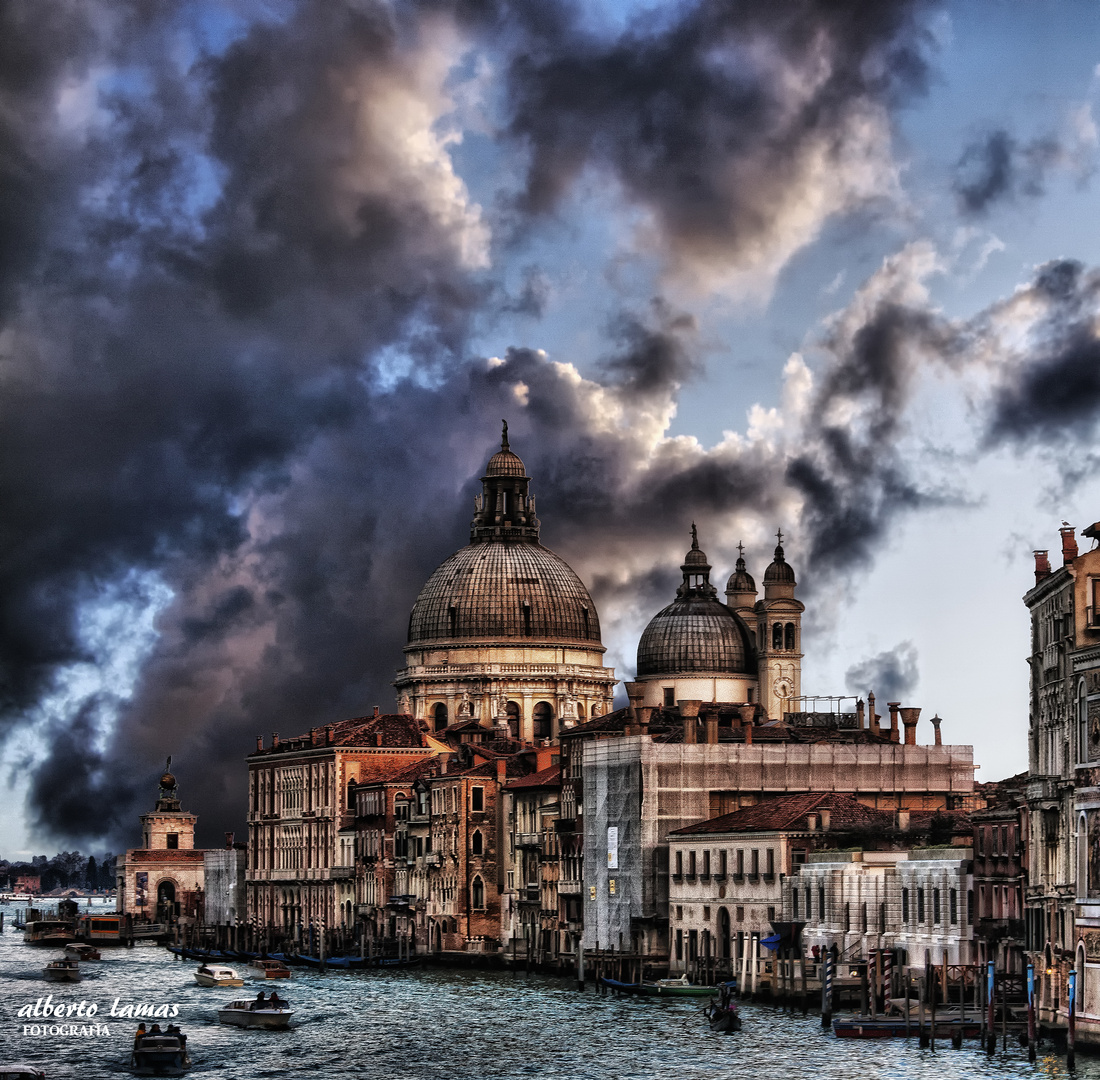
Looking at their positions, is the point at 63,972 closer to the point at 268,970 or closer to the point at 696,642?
the point at 268,970

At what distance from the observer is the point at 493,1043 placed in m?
81.1

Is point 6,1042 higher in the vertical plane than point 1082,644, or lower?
lower

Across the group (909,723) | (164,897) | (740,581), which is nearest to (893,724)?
(909,723)

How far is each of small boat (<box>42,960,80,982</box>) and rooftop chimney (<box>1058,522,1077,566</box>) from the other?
60.2 m

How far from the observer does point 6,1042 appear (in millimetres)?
85062

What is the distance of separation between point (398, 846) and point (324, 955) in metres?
10.3

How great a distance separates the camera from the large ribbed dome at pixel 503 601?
521ft

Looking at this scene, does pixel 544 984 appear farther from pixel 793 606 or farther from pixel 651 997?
pixel 793 606

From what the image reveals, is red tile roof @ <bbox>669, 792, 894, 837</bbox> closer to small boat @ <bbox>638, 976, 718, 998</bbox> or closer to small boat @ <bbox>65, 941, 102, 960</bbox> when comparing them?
small boat @ <bbox>638, 976, 718, 998</bbox>

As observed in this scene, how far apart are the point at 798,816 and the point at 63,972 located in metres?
37.9

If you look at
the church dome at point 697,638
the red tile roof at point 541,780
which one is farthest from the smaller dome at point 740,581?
the red tile roof at point 541,780

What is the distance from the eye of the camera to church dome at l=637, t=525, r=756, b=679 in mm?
145000

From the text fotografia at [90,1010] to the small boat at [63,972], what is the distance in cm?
1549

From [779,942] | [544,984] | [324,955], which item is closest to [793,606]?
[324,955]
